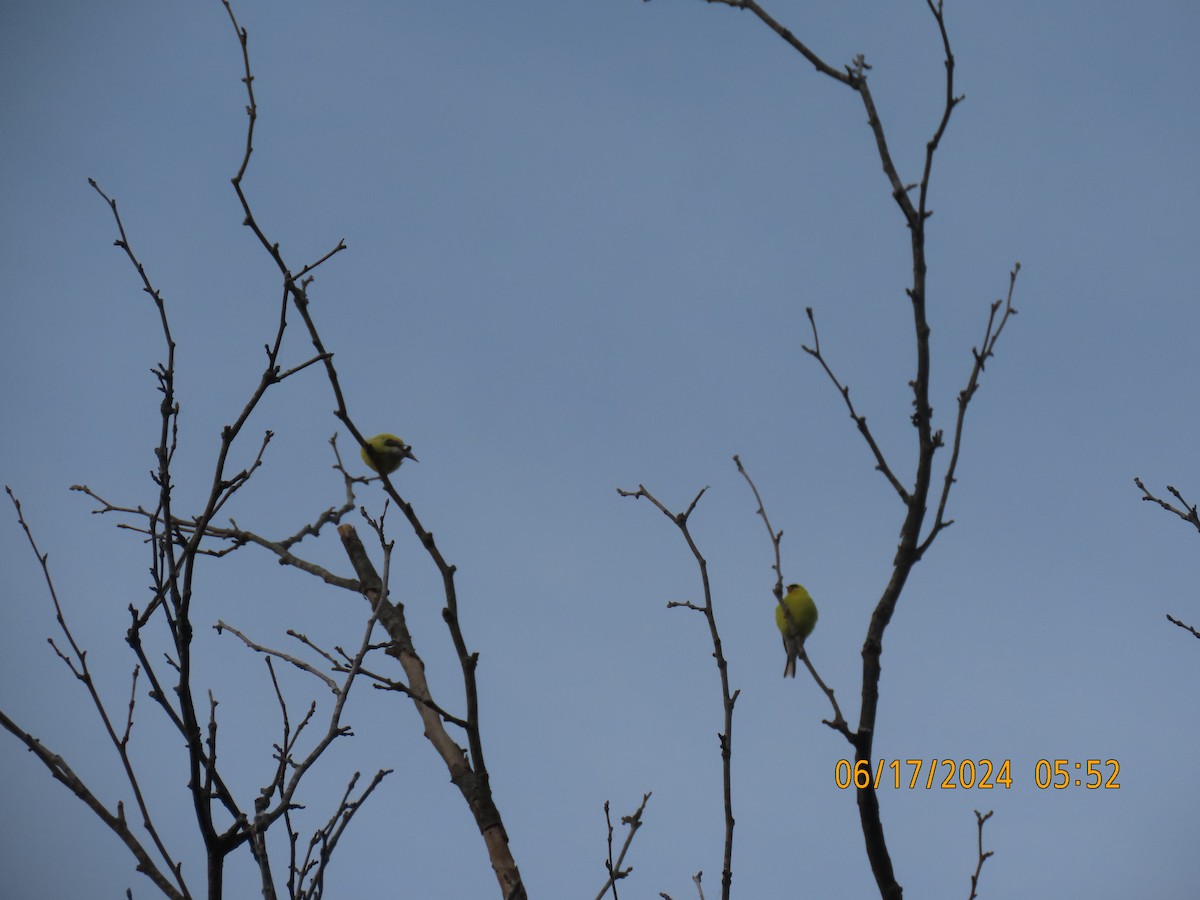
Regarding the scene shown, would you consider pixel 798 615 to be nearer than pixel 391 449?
Yes

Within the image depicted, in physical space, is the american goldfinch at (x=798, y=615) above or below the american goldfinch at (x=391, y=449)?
below

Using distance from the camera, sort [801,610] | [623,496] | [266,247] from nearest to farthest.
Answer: [266,247], [623,496], [801,610]

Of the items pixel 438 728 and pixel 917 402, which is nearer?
pixel 917 402

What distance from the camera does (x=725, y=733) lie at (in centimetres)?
340

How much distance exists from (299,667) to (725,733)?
161cm

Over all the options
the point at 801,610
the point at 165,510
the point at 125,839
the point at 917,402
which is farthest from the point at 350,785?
the point at 801,610

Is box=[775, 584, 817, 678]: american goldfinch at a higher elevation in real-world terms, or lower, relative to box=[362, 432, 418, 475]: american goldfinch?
lower

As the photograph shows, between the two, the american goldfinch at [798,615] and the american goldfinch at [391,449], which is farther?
the american goldfinch at [391,449]

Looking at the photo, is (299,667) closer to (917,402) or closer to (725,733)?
(725,733)

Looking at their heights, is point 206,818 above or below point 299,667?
below

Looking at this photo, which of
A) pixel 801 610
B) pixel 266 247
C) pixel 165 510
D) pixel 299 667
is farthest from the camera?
pixel 801 610

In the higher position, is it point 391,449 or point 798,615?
point 391,449

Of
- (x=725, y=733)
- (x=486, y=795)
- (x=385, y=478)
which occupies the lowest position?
(x=486, y=795)

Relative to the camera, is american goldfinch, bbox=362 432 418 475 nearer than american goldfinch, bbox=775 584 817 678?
No
